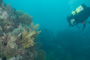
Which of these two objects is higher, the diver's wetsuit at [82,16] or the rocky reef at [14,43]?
the diver's wetsuit at [82,16]

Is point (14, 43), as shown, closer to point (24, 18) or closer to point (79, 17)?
point (24, 18)

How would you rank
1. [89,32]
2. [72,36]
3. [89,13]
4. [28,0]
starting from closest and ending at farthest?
[89,13] → [72,36] → [89,32] → [28,0]

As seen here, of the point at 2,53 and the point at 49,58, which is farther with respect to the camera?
the point at 49,58

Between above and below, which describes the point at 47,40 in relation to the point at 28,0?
below

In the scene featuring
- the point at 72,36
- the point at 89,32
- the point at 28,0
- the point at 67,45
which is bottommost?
the point at 67,45

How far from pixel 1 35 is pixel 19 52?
35.1 inches

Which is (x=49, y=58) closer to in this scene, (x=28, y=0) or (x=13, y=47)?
(x=13, y=47)

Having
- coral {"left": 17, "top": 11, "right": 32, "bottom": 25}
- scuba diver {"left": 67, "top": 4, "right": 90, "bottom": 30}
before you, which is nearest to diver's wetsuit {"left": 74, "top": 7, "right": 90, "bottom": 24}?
scuba diver {"left": 67, "top": 4, "right": 90, "bottom": 30}

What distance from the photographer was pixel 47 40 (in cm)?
1262

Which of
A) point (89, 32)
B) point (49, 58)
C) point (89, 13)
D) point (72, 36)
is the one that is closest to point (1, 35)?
point (89, 13)

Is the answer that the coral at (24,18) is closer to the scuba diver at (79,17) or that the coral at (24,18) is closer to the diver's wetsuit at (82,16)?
the scuba diver at (79,17)

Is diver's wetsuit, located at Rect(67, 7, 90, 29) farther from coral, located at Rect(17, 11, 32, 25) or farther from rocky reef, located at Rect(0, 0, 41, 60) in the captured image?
rocky reef, located at Rect(0, 0, 41, 60)

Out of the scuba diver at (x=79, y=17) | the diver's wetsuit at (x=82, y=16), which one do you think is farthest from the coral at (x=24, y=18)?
the diver's wetsuit at (x=82, y=16)

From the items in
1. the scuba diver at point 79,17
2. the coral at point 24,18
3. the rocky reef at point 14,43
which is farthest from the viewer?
the coral at point 24,18
